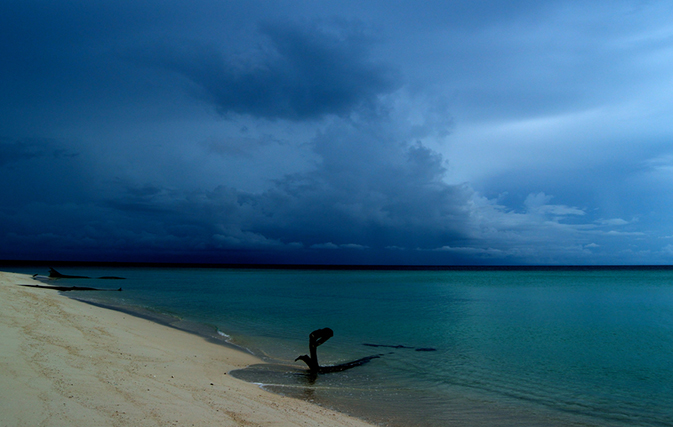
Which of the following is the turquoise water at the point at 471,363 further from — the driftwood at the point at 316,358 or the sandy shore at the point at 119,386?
the sandy shore at the point at 119,386

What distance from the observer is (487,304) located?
1350 inches

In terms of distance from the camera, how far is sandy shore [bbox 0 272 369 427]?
5.63 metres

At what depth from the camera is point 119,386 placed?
7074 millimetres

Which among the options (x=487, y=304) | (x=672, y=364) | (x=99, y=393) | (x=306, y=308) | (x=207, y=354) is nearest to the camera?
(x=99, y=393)

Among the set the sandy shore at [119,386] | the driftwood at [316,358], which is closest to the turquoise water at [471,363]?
the driftwood at [316,358]

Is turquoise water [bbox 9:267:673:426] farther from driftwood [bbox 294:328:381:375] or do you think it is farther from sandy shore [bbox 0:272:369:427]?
sandy shore [bbox 0:272:369:427]

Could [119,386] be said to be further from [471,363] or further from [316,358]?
[471,363]

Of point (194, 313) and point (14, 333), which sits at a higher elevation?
point (14, 333)

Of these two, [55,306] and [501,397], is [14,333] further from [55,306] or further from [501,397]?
[501,397]

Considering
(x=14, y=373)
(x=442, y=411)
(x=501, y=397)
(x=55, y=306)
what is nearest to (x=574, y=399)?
(x=501, y=397)

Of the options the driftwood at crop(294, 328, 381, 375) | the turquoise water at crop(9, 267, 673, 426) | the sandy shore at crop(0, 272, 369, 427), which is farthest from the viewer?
the driftwood at crop(294, 328, 381, 375)

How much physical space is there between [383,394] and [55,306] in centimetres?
1562

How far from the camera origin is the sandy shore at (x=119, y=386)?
5629mm

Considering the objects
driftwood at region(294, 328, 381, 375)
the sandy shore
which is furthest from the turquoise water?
the sandy shore
